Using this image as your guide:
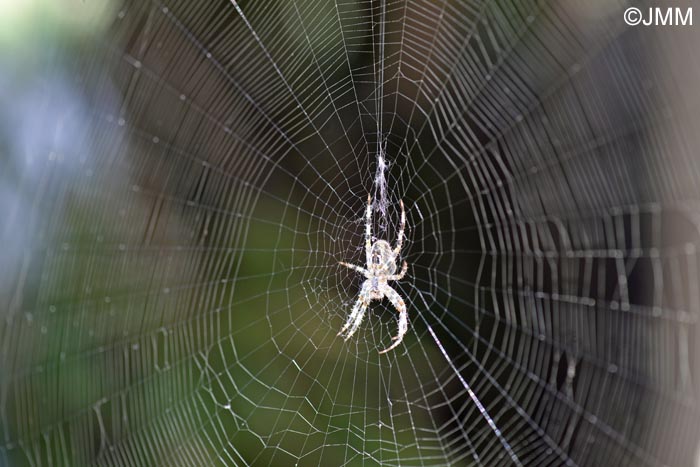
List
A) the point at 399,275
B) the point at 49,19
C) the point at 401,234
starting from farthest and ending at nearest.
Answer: the point at 399,275, the point at 401,234, the point at 49,19

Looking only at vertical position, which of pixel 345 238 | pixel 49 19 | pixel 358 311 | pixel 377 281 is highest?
pixel 49 19

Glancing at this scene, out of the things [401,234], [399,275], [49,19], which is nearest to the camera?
[49,19]

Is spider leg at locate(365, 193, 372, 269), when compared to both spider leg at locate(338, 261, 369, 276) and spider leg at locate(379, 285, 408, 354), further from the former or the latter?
spider leg at locate(379, 285, 408, 354)

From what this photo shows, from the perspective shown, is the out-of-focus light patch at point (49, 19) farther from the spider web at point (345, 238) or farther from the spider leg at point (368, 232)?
the spider leg at point (368, 232)

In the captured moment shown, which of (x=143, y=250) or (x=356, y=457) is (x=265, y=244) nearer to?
(x=143, y=250)

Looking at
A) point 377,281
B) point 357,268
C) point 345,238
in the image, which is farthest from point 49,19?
point 377,281

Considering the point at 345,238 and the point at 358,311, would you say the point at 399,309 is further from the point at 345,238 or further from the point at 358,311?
the point at 345,238

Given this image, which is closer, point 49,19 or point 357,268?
point 49,19

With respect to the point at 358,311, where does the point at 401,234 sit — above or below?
above
